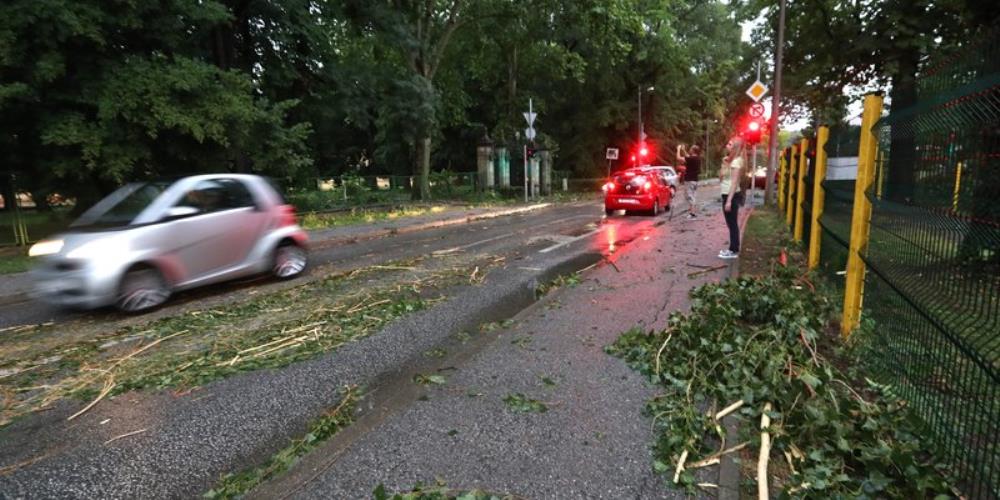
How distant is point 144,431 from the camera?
11.4ft

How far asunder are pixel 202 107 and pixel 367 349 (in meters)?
10.3

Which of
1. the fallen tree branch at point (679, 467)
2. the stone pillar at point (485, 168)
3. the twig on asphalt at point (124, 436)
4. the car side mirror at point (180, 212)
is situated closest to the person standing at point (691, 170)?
the car side mirror at point (180, 212)

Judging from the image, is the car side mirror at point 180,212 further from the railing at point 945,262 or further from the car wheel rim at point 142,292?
the railing at point 945,262

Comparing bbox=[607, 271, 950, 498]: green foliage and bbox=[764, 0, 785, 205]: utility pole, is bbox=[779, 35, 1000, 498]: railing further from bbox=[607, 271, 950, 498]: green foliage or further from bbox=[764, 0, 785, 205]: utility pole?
bbox=[764, 0, 785, 205]: utility pole

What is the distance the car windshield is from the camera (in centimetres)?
648

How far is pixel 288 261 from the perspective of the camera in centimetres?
840

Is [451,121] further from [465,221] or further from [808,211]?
[808,211]

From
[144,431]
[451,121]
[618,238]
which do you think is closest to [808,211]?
[618,238]

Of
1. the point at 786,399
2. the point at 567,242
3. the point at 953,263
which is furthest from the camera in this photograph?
the point at 567,242

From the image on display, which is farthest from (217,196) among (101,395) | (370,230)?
(370,230)

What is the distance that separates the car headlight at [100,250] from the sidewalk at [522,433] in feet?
14.3

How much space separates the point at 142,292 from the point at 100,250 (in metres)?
0.67

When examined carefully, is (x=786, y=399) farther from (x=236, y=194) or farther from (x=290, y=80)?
(x=290, y=80)

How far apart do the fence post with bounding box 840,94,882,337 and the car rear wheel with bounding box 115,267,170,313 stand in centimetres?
739
